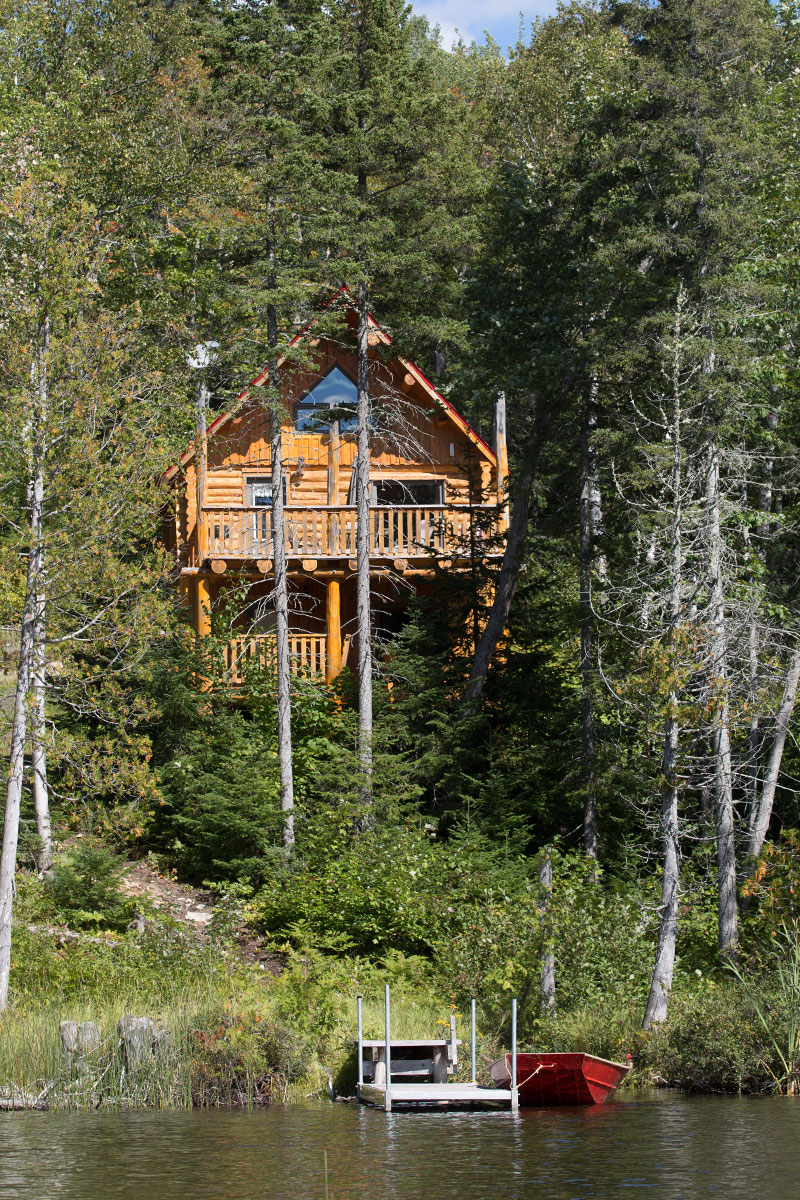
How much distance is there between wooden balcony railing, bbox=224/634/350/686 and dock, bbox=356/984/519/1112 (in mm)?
11209

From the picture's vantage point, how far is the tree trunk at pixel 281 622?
25.1 metres

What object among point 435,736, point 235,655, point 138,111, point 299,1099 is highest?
point 138,111

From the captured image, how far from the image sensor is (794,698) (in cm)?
2241

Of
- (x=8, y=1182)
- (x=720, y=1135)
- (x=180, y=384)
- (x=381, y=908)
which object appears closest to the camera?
(x=8, y=1182)

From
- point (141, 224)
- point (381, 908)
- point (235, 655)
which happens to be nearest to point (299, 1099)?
point (381, 908)

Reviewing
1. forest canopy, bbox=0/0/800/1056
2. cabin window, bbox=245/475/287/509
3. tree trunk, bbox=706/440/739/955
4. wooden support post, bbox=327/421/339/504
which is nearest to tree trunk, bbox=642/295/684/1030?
forest canopy, bbox=0/0/800/1056

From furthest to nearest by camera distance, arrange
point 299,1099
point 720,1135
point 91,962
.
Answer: point 91,962
point 299,1099
point 720,1135

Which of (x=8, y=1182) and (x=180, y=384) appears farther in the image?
(x=180, y=384)

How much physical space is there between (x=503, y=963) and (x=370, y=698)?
297 inches

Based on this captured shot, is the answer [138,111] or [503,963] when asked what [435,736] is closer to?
[503,963]

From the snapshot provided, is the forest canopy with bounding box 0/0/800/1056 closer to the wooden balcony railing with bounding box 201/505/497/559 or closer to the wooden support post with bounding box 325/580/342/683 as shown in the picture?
the wooden support post with bounding box 325/580/342/683

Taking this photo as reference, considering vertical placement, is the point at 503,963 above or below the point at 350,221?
below

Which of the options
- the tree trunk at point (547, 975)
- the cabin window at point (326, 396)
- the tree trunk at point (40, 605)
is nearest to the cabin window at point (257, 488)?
the cabin window at point (326, 396)

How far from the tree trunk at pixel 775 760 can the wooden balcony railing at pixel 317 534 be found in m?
8.41
